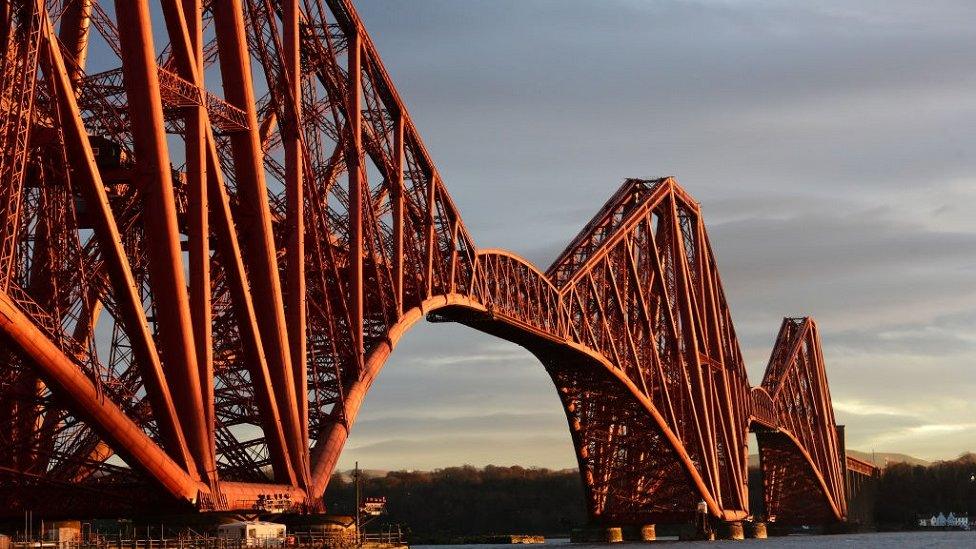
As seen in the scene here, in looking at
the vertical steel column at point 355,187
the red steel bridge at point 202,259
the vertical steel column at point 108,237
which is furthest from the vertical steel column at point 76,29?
the vertical steel column at point 355,187

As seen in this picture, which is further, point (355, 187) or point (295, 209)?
point (355, 187)

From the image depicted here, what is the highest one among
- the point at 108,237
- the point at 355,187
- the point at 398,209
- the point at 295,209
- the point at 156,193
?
the point at 398,209

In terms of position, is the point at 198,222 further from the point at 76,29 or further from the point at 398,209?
the point at 398,209

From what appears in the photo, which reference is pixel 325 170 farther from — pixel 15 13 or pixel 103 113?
pixel 15 13

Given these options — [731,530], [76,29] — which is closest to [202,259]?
[76,29]

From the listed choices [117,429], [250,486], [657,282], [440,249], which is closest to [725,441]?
[657,282]

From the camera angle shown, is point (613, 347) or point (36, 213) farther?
point (613, 347)

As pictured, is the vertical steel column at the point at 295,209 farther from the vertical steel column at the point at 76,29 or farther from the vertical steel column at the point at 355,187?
the vertical steel column at the point at 76,29
